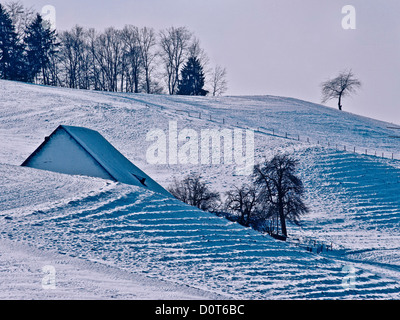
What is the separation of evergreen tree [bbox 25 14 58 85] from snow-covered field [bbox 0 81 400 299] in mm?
31683

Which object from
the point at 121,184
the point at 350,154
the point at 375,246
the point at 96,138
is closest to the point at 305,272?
the point at 121,184

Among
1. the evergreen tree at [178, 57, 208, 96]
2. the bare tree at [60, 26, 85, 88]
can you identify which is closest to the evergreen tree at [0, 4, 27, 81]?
the bare tree at [60, 26, 85, 88]

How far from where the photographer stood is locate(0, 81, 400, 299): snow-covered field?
16.9 metres

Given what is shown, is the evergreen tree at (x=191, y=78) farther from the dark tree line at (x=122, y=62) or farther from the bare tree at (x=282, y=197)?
the bare tree at (x=282, y=197)

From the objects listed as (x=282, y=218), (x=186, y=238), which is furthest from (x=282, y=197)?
(x=186, y=238)

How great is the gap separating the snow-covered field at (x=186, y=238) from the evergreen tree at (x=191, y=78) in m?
40.2

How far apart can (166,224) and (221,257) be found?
11.0 ft

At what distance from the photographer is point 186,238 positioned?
861 inches

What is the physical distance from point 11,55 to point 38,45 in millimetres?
3669

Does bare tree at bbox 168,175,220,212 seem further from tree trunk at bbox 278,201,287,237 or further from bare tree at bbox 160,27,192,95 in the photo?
bare tree at bbox 160,27,192,95

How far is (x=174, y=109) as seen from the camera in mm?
67062

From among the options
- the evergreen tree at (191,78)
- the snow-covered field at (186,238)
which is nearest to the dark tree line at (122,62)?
the evergreen tree at (191,78)

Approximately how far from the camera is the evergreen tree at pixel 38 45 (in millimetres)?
82812

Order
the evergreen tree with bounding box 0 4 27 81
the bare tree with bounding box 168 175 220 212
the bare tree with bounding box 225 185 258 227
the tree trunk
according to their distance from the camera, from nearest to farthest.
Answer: the bare tree with bounding box 225 185 258 227
the tree trunk
the bare tree with bounding box 168 175 220 212
the evergreen tree with bounding box 0 4 27 81
